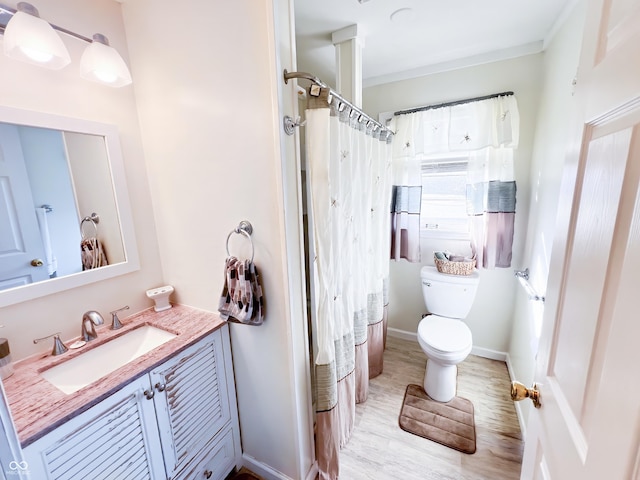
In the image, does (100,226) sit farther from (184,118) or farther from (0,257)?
(184,118)

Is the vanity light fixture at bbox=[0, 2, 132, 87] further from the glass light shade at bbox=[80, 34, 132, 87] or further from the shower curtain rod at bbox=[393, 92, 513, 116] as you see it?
the shower curtain rod at bbox=[393, 92, 513, 116]

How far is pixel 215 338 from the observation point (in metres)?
1.30

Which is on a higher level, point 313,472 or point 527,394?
point 527,394

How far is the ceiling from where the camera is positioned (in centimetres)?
142

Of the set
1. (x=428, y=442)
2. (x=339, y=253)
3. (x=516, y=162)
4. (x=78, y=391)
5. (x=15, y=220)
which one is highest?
(x=516, y=162)

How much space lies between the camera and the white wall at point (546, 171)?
133cm

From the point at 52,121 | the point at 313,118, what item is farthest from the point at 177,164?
the point at 313,118

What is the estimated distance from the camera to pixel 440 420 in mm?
1738

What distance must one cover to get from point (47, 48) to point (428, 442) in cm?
266

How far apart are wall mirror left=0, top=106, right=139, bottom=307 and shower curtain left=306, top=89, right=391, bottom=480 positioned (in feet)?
3.36

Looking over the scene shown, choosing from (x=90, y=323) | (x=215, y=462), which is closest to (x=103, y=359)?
(x=90, y=323)

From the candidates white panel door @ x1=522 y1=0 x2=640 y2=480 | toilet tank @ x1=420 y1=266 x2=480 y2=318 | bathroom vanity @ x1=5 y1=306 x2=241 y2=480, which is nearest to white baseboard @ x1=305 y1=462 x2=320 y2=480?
bathroom vanity @ x1=5 y1=306 x2=241 y2=480

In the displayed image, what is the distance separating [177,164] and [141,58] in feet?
1.81

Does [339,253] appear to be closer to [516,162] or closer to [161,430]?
[161,430]
